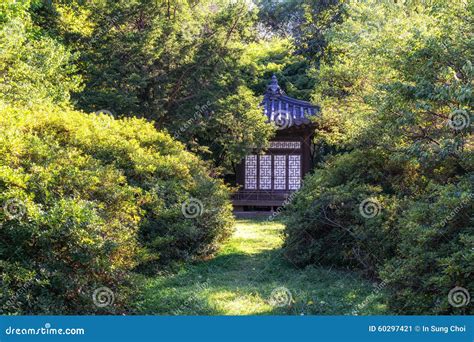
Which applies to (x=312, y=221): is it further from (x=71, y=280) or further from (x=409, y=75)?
(x=71, y=280)

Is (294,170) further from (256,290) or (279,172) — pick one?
(256,290)

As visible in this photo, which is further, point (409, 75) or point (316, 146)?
point (316, 146)

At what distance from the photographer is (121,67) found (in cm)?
1183

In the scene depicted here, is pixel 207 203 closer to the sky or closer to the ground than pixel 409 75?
closer to the ground

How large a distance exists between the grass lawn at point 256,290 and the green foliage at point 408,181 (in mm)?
420

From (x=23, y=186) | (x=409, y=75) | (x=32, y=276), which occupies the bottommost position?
(x=32, y=276)

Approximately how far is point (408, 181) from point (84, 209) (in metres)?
4.53

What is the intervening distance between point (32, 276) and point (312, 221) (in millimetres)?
4221

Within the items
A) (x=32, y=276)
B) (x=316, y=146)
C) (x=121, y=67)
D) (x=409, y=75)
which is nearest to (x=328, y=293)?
(x=409, y=75)

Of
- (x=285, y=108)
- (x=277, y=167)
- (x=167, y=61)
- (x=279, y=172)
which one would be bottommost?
(x=279, y=172)

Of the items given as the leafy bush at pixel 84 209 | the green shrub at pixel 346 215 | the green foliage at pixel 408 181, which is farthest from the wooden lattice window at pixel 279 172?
the green shrub at pixel 346 215

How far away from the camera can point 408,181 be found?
7.62 m

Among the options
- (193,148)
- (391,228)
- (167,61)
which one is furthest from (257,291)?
(167,61)

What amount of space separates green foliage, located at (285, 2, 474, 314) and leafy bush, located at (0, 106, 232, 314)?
6.16 ft
